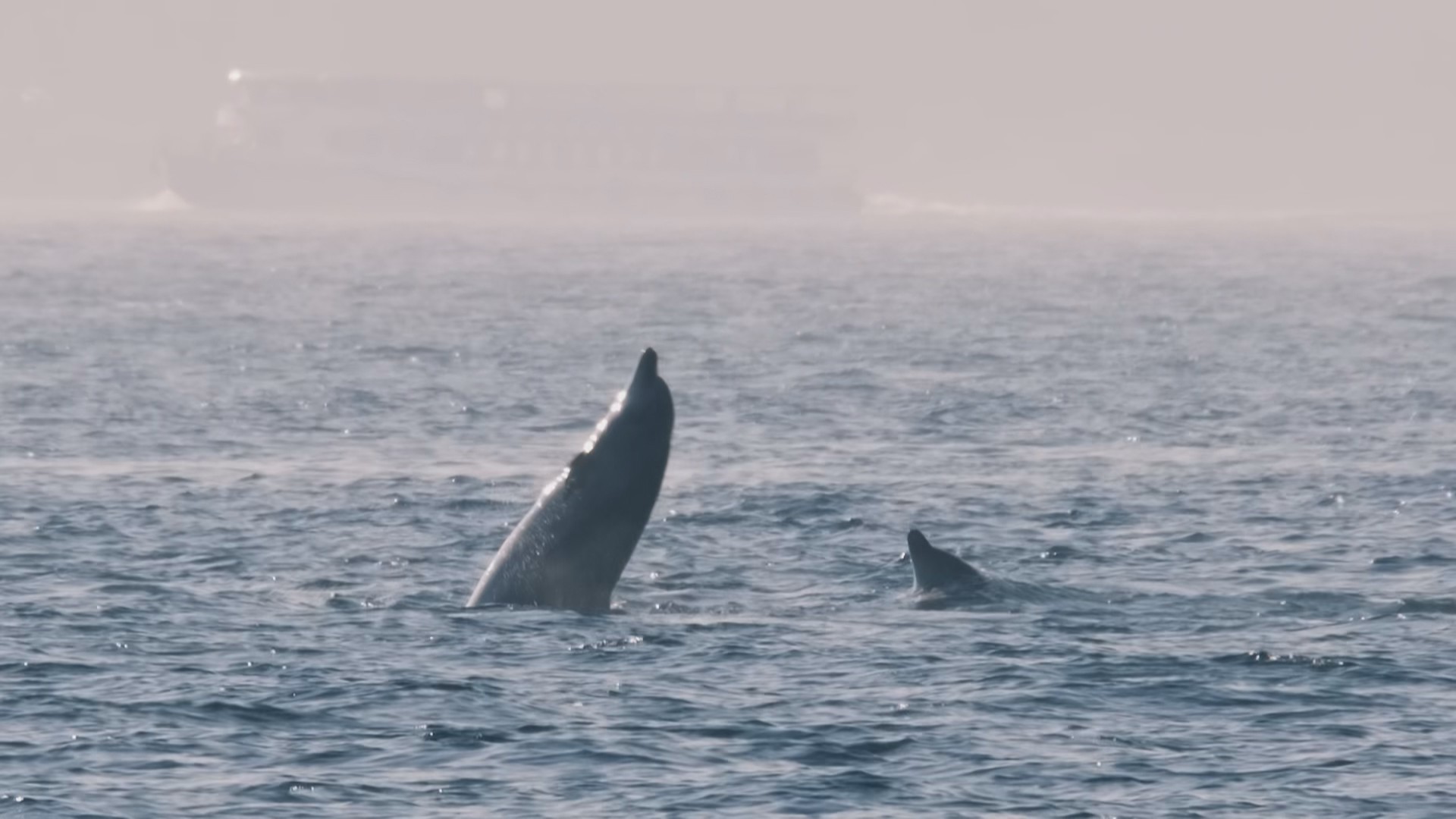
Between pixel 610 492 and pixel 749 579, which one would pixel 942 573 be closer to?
pixel 749 579

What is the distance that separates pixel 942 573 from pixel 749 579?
103 inches

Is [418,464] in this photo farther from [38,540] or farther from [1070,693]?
[1070,693]

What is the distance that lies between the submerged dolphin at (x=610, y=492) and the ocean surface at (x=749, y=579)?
0.71 m

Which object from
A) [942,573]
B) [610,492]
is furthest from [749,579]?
[610,492]

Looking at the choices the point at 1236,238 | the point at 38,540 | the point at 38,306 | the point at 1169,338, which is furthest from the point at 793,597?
the point at 1236,238

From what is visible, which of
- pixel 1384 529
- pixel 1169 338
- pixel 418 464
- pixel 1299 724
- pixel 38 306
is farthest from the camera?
pixel 38 306

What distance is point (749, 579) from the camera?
26.9 meters

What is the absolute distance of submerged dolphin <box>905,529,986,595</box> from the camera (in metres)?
24.9

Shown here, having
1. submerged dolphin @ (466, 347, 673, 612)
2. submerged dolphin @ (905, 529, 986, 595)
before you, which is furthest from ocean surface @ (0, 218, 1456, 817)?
submerged dolphin @ (466, 347, 673, 612)

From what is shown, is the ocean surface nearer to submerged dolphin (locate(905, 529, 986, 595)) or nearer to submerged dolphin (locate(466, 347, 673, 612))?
submerged dolphin (locate(905, 529, 986, 595))

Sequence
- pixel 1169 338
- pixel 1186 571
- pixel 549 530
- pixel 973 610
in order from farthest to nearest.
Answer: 1. pixel 1169 338
2. pixel 1186 571
3. pixel 973 610
4. pixel 549 530

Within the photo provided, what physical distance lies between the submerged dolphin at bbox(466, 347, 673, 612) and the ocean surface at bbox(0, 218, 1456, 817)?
708 mm

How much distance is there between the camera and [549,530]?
2223cm

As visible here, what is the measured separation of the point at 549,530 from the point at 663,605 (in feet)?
9.44
